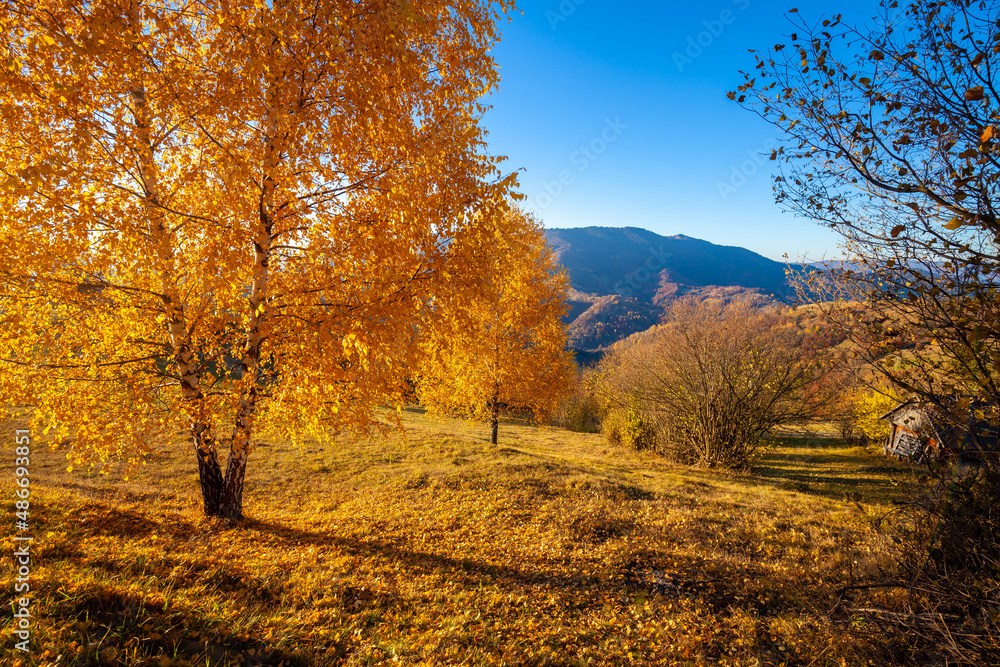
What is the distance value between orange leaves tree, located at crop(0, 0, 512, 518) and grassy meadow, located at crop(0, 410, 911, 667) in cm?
164

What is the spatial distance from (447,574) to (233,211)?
5.55 metres

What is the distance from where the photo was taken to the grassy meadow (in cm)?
301

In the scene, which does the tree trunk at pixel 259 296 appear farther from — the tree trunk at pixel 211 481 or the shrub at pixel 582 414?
the shrub at pixel 582 414

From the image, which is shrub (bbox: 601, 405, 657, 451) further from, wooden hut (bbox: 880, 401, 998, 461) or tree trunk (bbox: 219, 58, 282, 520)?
tree trunk (bbox: 219, 58, 282, 520)

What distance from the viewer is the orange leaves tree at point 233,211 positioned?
3588mm

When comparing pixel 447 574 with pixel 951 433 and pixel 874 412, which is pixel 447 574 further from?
pixel 874 412

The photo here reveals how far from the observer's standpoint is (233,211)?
435 cm

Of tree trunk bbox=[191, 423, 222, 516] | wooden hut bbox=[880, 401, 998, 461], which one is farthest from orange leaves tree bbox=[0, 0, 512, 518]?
wooden hut bbox=[880, 401, 998, 461]

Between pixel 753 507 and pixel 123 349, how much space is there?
39.8 feet

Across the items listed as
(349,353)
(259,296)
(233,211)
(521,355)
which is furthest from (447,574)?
(521,355)

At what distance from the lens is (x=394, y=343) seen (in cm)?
430

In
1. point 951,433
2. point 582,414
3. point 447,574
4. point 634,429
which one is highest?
point 951,433

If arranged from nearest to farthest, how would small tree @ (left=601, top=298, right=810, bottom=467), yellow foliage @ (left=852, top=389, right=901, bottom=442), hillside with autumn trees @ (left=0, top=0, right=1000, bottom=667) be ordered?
hillside with autumn trees @ (left=0, top=0, right=1000, bottom=667) < small tree @ (left=601, top=298, right=810, bottom=467) < yellow foliage @ (left=852, top=389, right=901, bottom=442)

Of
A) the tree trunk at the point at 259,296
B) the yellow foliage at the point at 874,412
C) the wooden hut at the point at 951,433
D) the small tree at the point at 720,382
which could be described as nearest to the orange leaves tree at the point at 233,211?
the tree trunk at the point at 259,296
